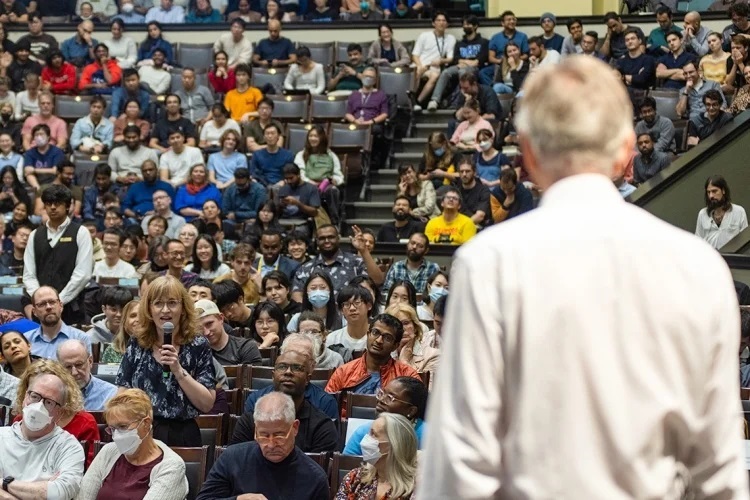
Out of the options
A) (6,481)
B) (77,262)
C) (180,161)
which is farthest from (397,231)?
(6,481)

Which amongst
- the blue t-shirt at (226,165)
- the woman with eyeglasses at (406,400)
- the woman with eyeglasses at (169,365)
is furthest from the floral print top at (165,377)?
the blue t-shirt at (226,165)

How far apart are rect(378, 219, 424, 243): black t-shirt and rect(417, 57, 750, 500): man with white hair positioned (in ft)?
33.7

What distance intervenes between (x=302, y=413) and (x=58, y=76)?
10862 mm

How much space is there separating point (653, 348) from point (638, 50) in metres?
12.9

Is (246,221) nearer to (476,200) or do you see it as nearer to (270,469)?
(476,200)

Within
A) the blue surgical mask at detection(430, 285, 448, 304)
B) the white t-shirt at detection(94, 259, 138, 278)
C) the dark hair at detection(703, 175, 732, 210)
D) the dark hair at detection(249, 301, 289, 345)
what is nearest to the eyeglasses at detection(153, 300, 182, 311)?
the dark hair at detection(249, 301, 289, 345)

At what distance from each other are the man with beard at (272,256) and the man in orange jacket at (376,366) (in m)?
3.71

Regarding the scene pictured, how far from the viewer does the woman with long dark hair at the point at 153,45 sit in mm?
16438

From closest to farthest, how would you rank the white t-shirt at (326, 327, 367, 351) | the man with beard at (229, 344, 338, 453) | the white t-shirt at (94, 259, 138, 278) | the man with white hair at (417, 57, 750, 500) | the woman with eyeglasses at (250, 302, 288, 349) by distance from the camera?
the man with white hair at (417, 57, 750, 500) → the man with beard at (229, 344, 338, 453) → the white t-shirt at (326, 327, 367, 351) → the woman with eyeglasses at (250, 302, 288, 349) → the white t-shirt at (94, 259, 138, 278)

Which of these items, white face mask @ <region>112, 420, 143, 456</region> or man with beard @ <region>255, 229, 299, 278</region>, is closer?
white face mask @ <region>112, 420, 143, 456</region>

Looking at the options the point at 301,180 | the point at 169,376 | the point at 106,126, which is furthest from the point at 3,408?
the point at 106,126

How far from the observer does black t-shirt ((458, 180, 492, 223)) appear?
12.1 meters

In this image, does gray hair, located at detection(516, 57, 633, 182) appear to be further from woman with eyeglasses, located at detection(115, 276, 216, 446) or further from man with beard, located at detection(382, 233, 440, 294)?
man with beard, located at detection(382, 233, 440, 294)

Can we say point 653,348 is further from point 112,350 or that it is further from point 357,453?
point 112,350
